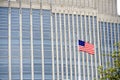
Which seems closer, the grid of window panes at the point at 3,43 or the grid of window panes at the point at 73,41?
the grid of window panes at the point at 3,43

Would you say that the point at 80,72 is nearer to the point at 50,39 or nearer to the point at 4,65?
the point at 50,39

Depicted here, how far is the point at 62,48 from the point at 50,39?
15.4 feet

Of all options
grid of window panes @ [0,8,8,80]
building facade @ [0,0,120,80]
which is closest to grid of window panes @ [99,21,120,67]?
building facade @ [0,0,120,80]

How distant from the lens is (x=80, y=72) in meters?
170

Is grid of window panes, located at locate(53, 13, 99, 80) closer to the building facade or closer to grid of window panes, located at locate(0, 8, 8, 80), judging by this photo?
the building facade

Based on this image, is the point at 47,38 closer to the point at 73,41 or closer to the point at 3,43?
the point at 73,41

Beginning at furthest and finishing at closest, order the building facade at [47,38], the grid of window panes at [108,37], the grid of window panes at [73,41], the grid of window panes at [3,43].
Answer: the grid of window panes at [108,37] < the grid of window panes at [73,41] < the building facade at [47,38] < the grid of window panes at [3,43]

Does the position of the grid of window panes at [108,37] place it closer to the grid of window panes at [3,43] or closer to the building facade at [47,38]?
the building facade at [47,38]

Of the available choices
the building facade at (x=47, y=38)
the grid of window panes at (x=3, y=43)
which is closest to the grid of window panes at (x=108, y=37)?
the building facade at (x=47, y=38)

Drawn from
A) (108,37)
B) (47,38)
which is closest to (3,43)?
(47,38)

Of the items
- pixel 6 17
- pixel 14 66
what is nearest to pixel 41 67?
pixel 14 66

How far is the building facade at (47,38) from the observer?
16262 cm

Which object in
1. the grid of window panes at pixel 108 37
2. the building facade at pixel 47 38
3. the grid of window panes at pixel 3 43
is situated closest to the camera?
the grid of window panes at pixel 3 43

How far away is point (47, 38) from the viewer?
167m
